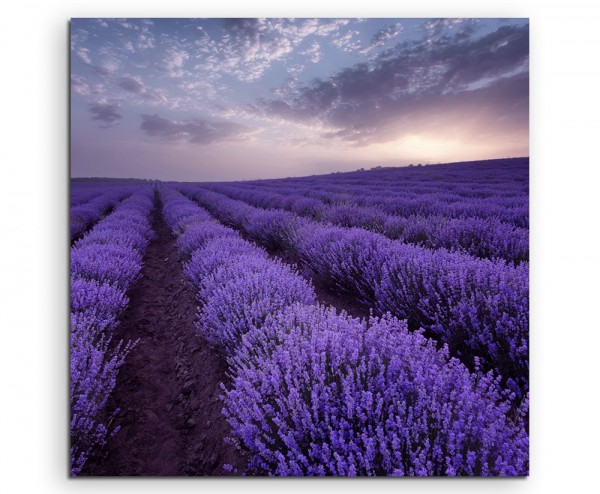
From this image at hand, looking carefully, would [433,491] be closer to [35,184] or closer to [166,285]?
[35,184]

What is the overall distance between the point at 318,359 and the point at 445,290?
1.03 meters

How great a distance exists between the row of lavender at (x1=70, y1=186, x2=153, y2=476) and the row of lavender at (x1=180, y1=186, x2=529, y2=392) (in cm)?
161

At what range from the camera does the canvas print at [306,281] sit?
146cm

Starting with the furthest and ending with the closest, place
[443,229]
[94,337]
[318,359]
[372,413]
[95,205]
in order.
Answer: [95,205] < [443,229] < [94,337] < [318,359] < [372,413]

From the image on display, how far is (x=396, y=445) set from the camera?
1303mm

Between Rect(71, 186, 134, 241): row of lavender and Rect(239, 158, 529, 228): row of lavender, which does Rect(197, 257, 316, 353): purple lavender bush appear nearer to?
Rect(239, 158, 529, 228): row of lavender

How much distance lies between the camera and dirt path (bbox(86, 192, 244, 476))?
1972 mm

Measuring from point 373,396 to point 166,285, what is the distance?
323cm

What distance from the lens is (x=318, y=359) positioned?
5.25ft

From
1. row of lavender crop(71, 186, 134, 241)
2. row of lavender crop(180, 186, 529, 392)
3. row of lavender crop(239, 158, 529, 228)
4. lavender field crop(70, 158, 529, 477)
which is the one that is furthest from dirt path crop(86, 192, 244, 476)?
row of lavender crop(239, 158, 529, 228)

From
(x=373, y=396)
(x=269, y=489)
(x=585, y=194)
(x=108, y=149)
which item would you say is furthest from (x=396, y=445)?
(x=108, y=149)

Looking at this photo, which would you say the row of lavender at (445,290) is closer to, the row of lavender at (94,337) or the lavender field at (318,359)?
the lavender field at (318,359)

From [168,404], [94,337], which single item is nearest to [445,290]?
[168,404]

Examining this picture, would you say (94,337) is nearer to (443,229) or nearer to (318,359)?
(318,359)
